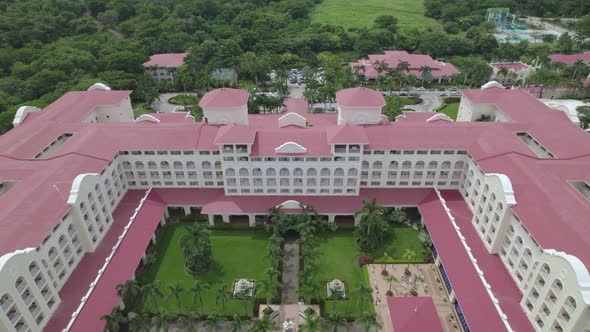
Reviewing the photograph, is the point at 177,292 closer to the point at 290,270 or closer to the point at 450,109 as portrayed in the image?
the point at 290,270

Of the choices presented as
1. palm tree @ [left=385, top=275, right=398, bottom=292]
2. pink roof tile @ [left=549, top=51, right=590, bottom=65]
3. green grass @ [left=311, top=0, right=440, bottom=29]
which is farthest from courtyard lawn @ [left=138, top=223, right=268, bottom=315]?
green grass @ [left=311, top=0, right=440, bottom=29]

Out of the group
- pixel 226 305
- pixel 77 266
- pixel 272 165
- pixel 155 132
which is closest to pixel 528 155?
pixel 272 165

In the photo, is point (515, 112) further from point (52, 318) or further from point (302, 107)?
point (52, 318)

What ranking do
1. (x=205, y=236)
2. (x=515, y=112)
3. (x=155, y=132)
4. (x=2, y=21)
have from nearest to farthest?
1. (x=205, y=236)
2. (x=155, y=132)
3. (x=515, y=112)
4. (x=2, y=21)

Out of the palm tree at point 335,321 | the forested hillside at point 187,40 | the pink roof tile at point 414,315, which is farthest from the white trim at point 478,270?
the forested hillside at point 187,40

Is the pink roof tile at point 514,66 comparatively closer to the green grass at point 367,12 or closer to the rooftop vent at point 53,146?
the green grass at point 367,12
